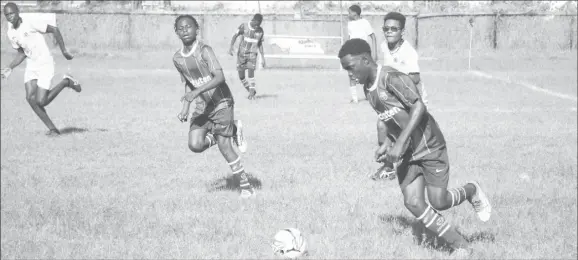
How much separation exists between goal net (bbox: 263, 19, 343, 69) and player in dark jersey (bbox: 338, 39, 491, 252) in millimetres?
21530

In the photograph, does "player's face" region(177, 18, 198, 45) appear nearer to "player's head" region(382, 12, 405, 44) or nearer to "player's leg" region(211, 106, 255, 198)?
"player's leg" region(211, 106, 255, 198)

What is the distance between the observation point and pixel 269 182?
838cm

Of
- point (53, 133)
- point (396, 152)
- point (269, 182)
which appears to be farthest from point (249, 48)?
A: point (396, 152)

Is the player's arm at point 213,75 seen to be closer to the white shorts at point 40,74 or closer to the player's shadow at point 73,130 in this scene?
the white shorts at point 40,74

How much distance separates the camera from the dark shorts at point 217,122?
7.62m

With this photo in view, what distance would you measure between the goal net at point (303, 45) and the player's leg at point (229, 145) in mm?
19545

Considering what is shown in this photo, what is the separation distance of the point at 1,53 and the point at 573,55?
23.3 metres

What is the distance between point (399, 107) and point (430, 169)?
555 millimetres

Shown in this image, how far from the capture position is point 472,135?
11867 millimetres

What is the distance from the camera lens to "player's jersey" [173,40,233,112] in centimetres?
734

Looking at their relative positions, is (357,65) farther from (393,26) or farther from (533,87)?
(533,87)

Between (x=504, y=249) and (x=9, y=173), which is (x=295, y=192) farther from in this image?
(x=9, y=173)

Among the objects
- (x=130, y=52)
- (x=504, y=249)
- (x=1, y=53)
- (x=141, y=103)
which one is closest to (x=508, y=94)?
(x=141, y=103)

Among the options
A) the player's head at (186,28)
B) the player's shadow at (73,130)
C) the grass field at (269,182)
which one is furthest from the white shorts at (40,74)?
the player's head at (186,28)
